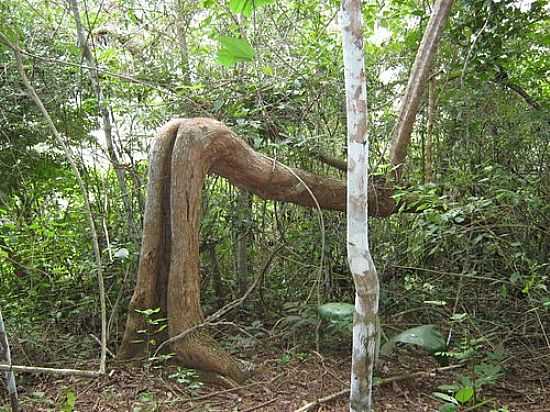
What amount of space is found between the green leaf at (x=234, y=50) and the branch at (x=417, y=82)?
4.80ft

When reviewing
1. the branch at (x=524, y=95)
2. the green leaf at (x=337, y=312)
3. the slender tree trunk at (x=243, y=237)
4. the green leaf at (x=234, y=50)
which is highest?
the green leaf at (x=234, y=50)

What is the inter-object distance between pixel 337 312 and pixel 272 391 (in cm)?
67

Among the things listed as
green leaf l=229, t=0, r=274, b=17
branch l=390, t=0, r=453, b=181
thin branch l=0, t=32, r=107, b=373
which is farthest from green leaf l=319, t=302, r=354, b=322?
green leaf l=229, t=0, r=274, b=17

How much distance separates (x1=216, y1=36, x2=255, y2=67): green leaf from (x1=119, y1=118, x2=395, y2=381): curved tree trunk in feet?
1.47

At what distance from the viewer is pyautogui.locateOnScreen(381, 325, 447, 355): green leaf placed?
327 centimetres

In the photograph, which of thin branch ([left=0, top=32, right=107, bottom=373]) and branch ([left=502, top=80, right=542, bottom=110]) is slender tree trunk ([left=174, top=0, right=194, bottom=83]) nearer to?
thin branch ([left=0, top=32, right=107, bottom=373])

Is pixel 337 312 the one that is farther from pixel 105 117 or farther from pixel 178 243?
pixel 105 117

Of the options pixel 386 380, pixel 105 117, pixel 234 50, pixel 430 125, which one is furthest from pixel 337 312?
pixel 105 117

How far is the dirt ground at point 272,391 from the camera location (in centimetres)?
305

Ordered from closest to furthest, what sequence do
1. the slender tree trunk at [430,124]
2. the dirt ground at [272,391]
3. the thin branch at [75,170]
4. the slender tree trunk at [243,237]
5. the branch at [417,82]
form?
the thin branch at [75,170] < the dirt ground at [272,391] < the branch at [417,82] < the slender tree trunk at [243,237] < the slender tree trunk at [430,124]

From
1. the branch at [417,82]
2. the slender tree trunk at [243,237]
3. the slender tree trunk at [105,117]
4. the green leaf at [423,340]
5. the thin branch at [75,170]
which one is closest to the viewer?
the thin branch at [75,170]

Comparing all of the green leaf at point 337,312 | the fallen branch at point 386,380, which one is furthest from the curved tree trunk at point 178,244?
the green leaf at point 337,312

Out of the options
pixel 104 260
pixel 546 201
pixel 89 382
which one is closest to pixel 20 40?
pixel 104 260

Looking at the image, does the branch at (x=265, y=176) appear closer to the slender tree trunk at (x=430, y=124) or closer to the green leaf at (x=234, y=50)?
the green leaf at (x=234, y=50)
